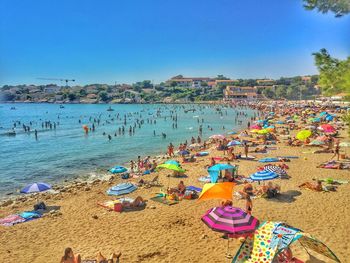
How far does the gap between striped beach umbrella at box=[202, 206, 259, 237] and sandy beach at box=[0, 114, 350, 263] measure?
3.93ft

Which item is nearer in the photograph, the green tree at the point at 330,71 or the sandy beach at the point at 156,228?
the green tree at the point at 330,71

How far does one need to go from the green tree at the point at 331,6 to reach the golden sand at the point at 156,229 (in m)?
5.86

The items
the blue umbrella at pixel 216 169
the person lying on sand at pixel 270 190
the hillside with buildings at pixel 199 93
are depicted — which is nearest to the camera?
the person lying on sand at pixel 270 190

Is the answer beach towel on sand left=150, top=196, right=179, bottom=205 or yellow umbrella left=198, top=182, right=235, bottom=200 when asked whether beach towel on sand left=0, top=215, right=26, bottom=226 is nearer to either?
beach towel on sand left=150, top=196, right=179, bottom=205

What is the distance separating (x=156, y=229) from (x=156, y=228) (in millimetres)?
86

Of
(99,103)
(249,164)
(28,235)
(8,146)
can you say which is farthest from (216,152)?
(99,103)

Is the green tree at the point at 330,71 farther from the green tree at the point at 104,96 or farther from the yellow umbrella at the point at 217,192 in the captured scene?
the green tree at the point at 104,96

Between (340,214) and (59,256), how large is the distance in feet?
30.2

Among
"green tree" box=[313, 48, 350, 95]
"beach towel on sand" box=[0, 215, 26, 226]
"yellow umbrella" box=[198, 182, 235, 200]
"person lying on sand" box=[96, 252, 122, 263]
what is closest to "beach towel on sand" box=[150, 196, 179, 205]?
"yellow umbrella" box=[198, 182, 235, 200]

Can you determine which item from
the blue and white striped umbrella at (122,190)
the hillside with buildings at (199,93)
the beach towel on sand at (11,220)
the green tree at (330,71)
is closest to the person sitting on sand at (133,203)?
the blue and white striped umbrella at (122,190)

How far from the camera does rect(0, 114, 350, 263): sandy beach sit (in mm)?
9117

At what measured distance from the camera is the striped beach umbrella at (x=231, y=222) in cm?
775

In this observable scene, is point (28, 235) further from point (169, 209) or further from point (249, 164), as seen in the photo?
point (249, 164)

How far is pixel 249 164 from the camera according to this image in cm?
2005
